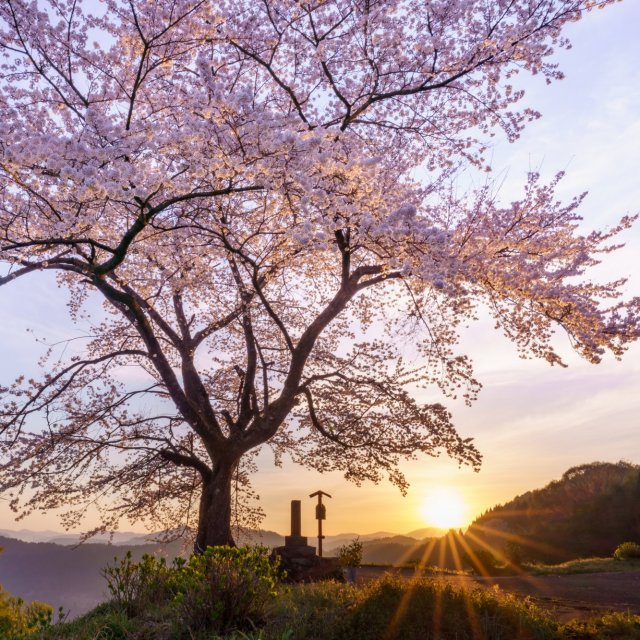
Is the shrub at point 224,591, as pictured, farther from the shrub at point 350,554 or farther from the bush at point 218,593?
the shrub at point 350,554

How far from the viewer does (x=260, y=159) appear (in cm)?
958

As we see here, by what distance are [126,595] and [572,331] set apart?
915 cm

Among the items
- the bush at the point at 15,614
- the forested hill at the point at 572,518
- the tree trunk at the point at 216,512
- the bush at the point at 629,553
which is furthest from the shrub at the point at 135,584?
the forested hill at the point at 572,518

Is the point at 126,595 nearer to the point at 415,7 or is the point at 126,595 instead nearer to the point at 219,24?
the point at 219,24

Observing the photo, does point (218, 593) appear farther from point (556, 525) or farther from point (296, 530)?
point (556, 525)

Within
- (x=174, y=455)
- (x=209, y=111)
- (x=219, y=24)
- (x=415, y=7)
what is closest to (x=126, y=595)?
(x=174, y=455)

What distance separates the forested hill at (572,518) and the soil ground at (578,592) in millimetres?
7263

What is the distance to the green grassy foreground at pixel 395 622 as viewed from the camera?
7.15m

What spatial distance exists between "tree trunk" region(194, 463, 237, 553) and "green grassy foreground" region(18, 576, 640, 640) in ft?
16.1

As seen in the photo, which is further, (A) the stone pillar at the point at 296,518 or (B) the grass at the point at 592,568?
(B) the grass at the point at 592,568

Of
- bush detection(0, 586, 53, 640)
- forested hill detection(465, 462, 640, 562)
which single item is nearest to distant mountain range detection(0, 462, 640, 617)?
forested hill detection(465, 462, 640, 562)

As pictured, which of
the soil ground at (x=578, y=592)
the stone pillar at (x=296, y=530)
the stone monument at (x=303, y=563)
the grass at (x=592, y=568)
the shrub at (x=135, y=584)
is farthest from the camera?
the grass at (x=592, y=568)

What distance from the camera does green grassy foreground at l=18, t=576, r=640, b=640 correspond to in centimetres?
715

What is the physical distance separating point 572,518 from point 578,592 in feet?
45.1
